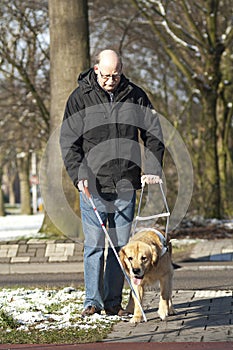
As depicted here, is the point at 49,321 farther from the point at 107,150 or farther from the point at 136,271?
the point at 107,150

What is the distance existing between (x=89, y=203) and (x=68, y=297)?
151 centimetres

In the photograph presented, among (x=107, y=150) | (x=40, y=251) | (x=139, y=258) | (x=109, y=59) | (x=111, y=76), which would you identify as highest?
(x=109, y=59)

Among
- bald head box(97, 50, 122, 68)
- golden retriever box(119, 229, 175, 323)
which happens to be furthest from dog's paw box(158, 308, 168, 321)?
bald head box(97, 50, 122, 68)

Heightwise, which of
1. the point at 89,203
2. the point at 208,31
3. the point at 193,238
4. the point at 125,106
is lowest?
the point at 193,238

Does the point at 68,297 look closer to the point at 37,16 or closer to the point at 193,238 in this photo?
the point at 193,238

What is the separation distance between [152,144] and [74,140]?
0.65m

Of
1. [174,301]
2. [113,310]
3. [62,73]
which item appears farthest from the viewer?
[62,73]

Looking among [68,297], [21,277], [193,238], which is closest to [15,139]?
[193,238]

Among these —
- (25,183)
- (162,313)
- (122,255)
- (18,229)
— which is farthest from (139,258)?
(25,183)

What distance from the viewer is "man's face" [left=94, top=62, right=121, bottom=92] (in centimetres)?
765

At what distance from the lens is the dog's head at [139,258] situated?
24.3ft

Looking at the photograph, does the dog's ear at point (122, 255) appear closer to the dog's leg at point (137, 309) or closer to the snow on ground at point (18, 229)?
the dog's leg at point (137, 309)

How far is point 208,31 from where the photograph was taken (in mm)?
22750

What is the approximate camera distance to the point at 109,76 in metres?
7.69
